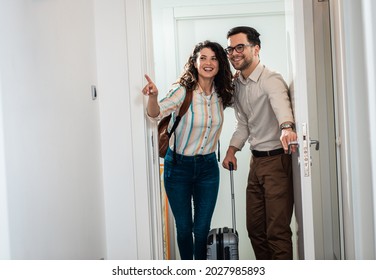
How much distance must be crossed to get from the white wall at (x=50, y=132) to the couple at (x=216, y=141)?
1.71 feet

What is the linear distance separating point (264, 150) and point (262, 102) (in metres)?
0.26

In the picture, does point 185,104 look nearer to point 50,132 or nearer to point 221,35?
point 50,132

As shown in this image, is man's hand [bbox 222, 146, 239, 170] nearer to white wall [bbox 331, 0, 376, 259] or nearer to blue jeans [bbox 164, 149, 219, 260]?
blue jeans [bbox 164, 149, 219, 260]

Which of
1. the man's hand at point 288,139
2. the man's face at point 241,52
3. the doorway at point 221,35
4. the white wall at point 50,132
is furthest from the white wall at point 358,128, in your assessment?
the doorway at point 221,35

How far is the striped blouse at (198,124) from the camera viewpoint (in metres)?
2.67

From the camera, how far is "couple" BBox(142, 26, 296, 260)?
8.64 ft

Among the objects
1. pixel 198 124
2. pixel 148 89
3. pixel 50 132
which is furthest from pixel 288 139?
pixel 50 132

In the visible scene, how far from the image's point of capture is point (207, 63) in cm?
269

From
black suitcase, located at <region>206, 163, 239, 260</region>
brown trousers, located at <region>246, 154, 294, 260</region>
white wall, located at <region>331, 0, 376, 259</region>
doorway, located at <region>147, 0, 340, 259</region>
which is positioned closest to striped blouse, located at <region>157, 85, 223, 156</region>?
brown trousers, located at <region>246, 154, 294, 260</region>

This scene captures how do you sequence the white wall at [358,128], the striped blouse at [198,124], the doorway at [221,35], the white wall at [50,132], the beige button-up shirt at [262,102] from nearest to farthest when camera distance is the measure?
the white wall at [50,132] → the white wall at [358,128] → the beige button-up shirt at [262,102] → the striped blouse at [198,124] → the doorway at [221,35]

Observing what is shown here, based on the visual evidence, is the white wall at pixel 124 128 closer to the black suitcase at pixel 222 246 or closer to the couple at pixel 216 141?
the couple at pixel 216 141
